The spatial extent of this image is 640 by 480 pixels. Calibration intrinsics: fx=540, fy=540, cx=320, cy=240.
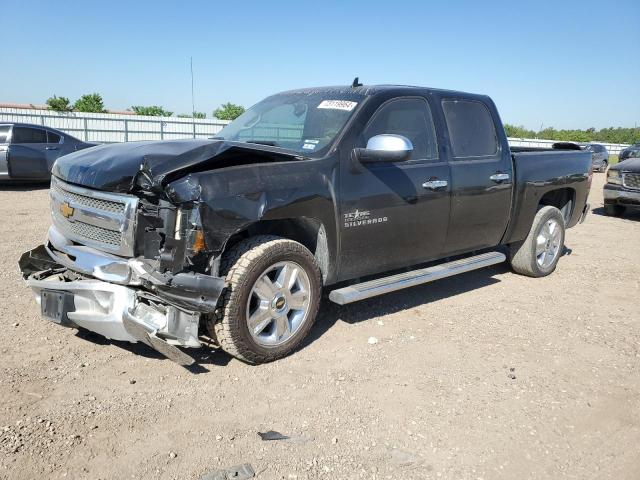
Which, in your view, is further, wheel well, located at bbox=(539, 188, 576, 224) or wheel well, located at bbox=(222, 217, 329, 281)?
wheel well, located at bbox=(539, 188, 576, 224)

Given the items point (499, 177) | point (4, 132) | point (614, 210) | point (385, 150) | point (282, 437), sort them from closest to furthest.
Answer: point (282, 437)
point (385, 150)
point (499, 177)
point (4, 132)
point (614, 210)

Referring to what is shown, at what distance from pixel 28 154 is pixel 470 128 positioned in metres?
10.1

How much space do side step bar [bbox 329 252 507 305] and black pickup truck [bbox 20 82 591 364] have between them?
0.05 ft

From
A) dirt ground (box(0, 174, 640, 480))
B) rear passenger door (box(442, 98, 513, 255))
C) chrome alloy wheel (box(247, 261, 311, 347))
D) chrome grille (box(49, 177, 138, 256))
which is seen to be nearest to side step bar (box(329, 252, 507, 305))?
rear passenger door (box(442, 98, 513, 255))

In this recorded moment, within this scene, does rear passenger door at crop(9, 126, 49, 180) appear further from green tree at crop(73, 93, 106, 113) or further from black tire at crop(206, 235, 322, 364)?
green tree at crop(73, 93, 106, 113)

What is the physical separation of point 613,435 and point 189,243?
8.90 feet

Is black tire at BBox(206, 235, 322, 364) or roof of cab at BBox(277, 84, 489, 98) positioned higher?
roof of cab at BBox(277, 84, 489, 98)

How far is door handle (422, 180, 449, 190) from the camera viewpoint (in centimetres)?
457

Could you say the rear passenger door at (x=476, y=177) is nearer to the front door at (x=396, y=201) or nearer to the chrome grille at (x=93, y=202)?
the front door at (x=396, y=201)

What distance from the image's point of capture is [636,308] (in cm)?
546

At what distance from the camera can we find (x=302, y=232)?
4.02m

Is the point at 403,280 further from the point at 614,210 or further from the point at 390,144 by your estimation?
the point at 614,210

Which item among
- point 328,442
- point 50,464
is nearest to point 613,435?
point 328,442

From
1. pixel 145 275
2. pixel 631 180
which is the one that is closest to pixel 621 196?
pixel 631 180
